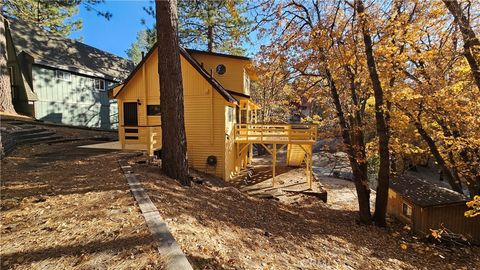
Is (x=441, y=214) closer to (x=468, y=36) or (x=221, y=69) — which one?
(x=468, y=36)

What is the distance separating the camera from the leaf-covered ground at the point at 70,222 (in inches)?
122

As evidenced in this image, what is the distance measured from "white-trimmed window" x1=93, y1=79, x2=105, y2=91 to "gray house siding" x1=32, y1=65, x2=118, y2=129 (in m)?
0.22

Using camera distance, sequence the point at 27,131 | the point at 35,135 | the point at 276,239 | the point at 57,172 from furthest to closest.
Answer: the point at 35,135 < the point at 27,131 < the point at 57,172 < the point at 276,239

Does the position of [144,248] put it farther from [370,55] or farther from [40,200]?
[370,55]

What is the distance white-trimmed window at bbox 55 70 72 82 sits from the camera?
1758 centimetres

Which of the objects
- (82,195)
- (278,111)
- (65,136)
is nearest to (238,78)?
(65,136)

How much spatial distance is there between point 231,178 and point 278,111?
2620cm

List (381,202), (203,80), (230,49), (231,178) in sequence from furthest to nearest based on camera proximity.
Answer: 1. (230,49)
2. (231,178)
3. (203,80)
4. (381,202)

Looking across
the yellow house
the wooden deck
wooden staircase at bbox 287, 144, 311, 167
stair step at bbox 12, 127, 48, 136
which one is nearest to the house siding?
the yellow house

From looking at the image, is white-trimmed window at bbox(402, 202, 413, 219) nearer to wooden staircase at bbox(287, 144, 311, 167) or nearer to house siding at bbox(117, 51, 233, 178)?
wooden staircase at bbox(287, 144, 311, 167)

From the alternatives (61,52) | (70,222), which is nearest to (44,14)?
(61,52)

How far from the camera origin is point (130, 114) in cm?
1395

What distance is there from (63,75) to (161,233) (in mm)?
19002

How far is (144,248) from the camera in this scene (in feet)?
10.8
